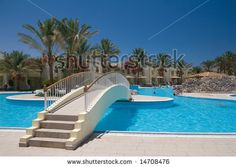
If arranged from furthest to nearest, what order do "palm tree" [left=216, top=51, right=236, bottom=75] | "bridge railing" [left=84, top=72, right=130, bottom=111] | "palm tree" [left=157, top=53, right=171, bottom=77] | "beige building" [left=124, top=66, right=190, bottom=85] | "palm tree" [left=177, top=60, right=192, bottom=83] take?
1. "palm tree" [left=177, top=60, right=192, bottom=83]
2. "beige building" [left=124, top=66, right=190, bottom=85]
3. "palm tree" [left=157, top=53, right=171, bottom=77]
4. "palm tree" [left=216, top=51, right=236, bottom=75]
5. "bridge railing" [left=84, top=72, right=130, bottom=111]

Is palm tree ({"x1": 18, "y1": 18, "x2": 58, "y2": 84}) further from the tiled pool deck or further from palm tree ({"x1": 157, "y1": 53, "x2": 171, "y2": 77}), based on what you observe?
palm tree ({"x1": 157, "y1": 53, "x2": 171, "y2": 77})

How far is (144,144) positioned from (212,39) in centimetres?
2315

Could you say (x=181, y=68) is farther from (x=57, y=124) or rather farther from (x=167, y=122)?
(x=57, y=124)

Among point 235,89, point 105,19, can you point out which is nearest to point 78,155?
point 105,19

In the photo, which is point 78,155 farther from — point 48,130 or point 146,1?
point 146,1

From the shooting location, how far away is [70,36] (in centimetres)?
2334

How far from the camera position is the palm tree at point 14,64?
97.5 feet

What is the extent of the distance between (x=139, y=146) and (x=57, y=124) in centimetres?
248

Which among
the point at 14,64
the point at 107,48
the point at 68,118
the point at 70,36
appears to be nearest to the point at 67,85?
the point at 68,118

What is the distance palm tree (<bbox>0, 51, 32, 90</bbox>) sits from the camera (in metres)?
29.7

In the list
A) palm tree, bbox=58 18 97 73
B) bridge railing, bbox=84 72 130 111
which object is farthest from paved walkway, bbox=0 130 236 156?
palm tree, bbox=58 18 97 73

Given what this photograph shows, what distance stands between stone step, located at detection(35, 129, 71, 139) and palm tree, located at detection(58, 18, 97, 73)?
18.0 metres

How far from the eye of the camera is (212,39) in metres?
25.1

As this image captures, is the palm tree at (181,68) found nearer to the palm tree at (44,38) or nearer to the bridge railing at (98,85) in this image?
the palm tree at (44,38)
